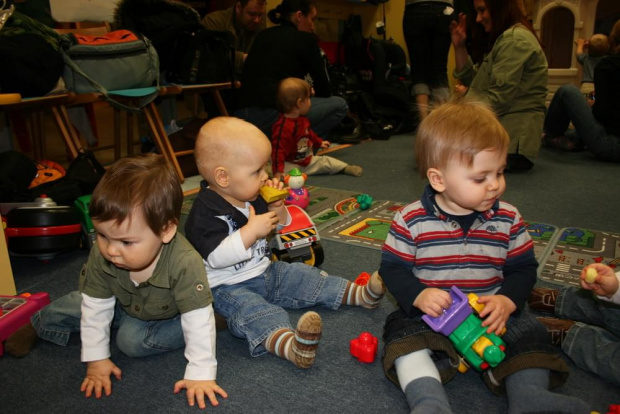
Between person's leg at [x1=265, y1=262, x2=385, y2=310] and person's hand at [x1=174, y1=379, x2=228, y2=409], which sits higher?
person's leg at [x1=265, y1=262, x2=385, y2=310]

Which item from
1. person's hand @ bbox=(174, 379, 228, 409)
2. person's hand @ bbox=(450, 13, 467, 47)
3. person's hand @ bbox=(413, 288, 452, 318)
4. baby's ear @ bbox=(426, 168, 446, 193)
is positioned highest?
person's hand @ bbox=(450, 13, 467, 47)

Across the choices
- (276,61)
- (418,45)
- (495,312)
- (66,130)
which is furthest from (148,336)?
(418,45)

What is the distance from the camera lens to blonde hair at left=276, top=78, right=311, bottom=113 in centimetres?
274

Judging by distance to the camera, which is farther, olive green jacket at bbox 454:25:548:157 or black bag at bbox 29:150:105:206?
olive green jacket at bbox 454:25:548:157

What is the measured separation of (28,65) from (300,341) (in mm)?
1756

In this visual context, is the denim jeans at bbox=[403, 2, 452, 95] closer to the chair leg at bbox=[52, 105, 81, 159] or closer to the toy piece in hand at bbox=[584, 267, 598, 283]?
the chair leg at bbox=[52, 105, 81, 159]

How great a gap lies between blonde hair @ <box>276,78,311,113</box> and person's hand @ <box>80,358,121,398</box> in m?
1.89

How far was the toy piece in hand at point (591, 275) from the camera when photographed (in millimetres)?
1005

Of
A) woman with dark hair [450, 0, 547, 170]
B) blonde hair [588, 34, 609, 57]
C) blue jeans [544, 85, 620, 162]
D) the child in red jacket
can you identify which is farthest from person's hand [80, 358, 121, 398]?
blonde hair [588, 34, 609, 57]

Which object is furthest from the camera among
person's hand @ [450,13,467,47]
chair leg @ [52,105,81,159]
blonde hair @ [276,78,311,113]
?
person's hand @ [450,13,467,47]

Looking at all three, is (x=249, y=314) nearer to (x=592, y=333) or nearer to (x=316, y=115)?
(x=592, y=333)

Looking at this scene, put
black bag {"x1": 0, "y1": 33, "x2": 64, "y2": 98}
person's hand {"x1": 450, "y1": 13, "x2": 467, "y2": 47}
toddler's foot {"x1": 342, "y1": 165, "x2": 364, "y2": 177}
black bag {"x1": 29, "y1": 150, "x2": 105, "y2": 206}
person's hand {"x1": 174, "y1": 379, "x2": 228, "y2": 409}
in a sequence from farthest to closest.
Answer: person's hand {"x1": 450, "y1": 13, "x2": 467, "y2": 47}
toddler's foot {"x1": 342, "y1": 165, "x2": 364, "y2": 177}
black bag {"x1": 0, "y1": 33, "x2": 64, "y2": 98}
black bag {"x1": 29, "y1": 150, "x2": 105, "y2": 206}
person's hand {"x1": 174, "y1": 379, "x2": 228, "y2": 409}

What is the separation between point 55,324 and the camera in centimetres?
126

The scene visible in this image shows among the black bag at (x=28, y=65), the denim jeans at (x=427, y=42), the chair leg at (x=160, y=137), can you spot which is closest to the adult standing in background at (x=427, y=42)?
the denim jeans at (x=427, y=42)
